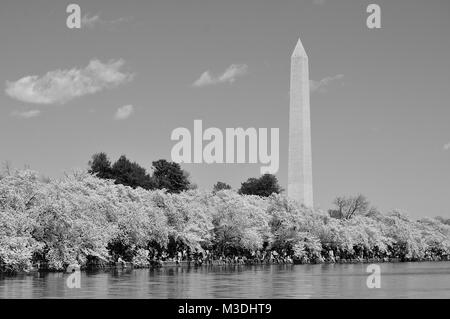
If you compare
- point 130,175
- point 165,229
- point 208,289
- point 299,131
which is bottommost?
point 208,289

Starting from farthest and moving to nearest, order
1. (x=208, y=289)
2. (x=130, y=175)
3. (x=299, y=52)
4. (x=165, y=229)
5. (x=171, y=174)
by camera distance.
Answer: (x=171, y=174) < (x=130, y=175) < (x=299, y=52) < (x=165, y=229) < (x=208, y=289)

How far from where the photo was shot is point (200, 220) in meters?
71.2

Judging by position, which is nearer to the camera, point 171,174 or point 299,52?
point 299,52

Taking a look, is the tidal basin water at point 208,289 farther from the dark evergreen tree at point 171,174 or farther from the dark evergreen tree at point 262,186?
the dark evergreen tree at point 262,186

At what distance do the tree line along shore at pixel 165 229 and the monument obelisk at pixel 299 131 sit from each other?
2988mm

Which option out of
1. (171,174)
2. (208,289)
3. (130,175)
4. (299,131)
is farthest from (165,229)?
(171,174)

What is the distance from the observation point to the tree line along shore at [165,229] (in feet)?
155

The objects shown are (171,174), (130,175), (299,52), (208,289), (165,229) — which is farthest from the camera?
(171,174)

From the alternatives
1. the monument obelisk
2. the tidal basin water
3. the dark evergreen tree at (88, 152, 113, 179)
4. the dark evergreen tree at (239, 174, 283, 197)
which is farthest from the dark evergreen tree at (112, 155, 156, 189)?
the tidal basin water

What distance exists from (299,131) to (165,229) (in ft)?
89.8

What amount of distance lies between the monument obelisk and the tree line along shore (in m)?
2.99

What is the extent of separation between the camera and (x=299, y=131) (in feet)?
282

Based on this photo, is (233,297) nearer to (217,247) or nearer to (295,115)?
(217,247)

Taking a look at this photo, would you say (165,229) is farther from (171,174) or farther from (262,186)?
(262,186)
